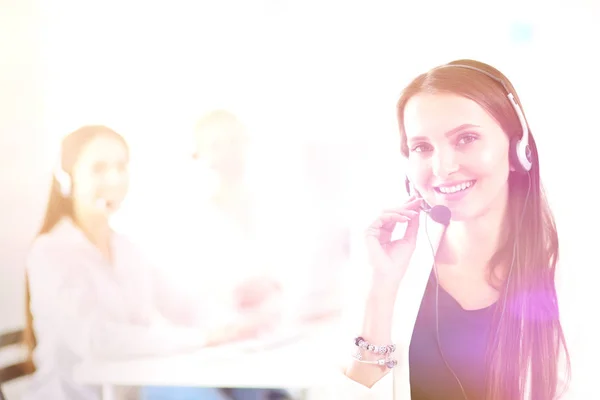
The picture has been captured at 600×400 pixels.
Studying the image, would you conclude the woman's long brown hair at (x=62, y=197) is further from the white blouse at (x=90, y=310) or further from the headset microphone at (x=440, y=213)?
the headset microphone at (x=440, y=213)

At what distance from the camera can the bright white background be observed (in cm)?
131

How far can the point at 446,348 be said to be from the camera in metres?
1.33

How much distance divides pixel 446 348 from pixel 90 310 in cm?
91

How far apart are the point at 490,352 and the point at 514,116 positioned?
22.2 inches

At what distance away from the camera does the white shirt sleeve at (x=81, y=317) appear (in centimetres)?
138

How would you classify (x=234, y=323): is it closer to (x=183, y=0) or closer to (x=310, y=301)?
(x=310, y=301)

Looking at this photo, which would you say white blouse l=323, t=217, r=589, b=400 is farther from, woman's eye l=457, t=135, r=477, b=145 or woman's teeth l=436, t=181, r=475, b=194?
woman's eye l=457, t=135, r=477, b=145

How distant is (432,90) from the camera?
1.30 meters

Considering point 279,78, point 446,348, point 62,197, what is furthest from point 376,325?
point 62,197

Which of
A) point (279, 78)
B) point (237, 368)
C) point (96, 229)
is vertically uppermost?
point (279, 78)

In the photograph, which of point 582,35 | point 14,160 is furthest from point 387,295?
point 14,160

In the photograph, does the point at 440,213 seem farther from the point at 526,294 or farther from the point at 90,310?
the point at 90,310

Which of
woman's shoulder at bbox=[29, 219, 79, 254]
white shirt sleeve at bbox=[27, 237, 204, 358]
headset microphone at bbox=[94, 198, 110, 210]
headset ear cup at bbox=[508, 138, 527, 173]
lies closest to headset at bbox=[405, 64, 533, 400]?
headset ear cup at bbox=[508, 138, 527, 173]

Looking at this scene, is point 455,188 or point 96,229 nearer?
point 455,188
